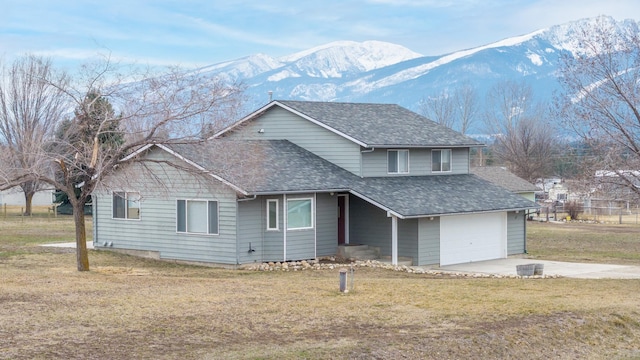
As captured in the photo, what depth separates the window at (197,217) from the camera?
3097 cm

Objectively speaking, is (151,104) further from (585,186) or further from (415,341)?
(585,186)

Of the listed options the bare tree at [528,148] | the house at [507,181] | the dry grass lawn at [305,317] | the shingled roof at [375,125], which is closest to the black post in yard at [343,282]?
the dry grass lawn at [305,317]

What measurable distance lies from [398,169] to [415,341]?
19.9m

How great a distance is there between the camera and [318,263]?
104 ft

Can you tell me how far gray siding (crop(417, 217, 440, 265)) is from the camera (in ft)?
107

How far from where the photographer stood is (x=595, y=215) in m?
67.3

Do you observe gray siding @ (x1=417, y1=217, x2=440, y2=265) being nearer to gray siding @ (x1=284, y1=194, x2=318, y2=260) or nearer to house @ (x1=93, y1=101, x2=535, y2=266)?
house @ (x1=93, y1=101, x2=535, y2=266)

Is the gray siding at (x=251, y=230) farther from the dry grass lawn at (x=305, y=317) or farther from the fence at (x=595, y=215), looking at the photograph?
the fence at (x=595, y=215)

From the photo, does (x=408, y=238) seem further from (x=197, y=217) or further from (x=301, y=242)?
(x=197, y=217)

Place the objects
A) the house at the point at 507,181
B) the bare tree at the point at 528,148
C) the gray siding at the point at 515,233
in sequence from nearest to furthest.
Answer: the gray siding at the point at 515,233 → the house at the point at 507,181 → the bare tree at the point at 528,148

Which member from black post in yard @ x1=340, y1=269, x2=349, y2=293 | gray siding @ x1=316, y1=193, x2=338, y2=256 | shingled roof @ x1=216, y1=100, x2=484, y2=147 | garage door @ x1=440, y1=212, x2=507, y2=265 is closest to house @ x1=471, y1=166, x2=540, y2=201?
shingled roof @ x1=216, y1=100, x2=484, y2=147

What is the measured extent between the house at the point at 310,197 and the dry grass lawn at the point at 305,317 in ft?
11.3

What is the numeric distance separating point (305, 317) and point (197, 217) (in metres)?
13.5

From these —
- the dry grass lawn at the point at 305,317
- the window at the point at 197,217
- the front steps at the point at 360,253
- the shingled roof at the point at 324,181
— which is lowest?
the dry grass lawn at the point at 305,317
